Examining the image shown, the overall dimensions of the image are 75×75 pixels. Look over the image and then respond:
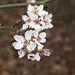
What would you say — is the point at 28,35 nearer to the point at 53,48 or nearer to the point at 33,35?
the point at 33,35

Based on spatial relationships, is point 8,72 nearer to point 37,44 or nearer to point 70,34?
point 70,34

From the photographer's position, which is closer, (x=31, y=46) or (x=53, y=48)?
(x=31, y=46)

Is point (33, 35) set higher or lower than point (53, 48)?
higher

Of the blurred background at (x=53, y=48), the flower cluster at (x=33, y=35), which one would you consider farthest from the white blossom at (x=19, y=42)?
the blurred background at (x=53, y=48)

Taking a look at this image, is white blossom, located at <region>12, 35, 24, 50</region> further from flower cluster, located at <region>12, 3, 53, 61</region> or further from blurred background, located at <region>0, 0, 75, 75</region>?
blurred background, located at <region>0, 0, 75, 75</region>

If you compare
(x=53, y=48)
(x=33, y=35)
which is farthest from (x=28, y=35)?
(x=53, y=48)

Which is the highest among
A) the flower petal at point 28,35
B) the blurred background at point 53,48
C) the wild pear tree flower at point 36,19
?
the wild pear tree flower at point 36,19

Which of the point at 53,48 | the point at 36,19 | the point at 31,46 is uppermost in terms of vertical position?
the point at 36,19

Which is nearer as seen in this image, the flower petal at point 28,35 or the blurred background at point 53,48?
the flower petal at point 28,35

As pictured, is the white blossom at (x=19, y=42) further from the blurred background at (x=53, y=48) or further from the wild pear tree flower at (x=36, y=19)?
the blurred background at (x=53, y=48)
